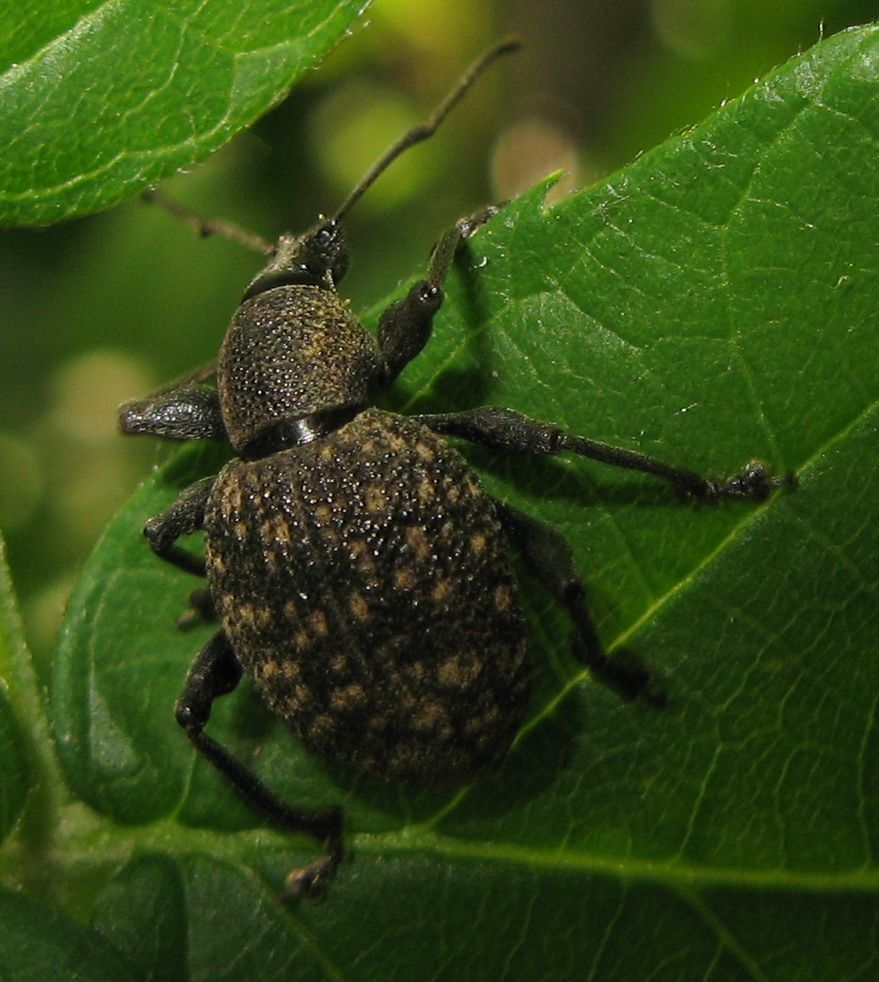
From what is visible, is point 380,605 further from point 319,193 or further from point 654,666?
point 319,193

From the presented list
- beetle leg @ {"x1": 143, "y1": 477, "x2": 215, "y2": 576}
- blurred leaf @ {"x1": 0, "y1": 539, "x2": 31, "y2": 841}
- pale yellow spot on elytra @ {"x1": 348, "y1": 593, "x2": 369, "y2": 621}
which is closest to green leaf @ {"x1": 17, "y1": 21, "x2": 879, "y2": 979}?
blurred leaf @ {"x1": 0, "y1": 539, "x2": 31, "y2": 841}

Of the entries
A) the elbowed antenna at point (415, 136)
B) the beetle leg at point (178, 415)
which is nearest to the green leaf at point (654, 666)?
the beetle leg at point (178, 415)

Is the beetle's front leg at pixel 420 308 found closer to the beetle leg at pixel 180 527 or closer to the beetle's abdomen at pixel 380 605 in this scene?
the beetle's abdomen at pixel 380 605

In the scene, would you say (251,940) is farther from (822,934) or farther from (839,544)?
(839,544)

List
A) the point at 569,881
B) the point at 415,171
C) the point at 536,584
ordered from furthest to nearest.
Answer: the point at 415,171, the point at 536,584, the point at 569,881

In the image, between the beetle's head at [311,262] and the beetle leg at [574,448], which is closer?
the beetle leg at [574,448]

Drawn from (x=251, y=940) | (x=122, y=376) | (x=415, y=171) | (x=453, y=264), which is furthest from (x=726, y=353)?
(x=122, y=376)

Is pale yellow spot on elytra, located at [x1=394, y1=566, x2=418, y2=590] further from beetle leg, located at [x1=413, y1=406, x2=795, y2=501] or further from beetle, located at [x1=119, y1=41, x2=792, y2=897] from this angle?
beetle leg, located at [x1=413, y1=406, x2=795, y2=501]

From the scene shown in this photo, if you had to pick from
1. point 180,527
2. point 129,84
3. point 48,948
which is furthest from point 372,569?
point 129,84
